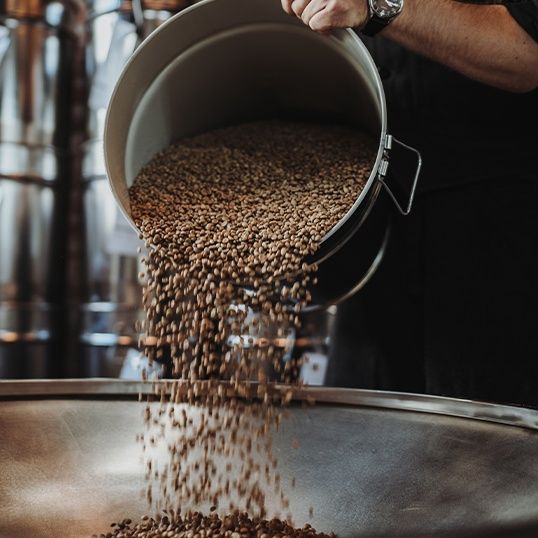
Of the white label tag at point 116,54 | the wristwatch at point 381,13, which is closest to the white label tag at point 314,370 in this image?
the white label tag at point 116,54

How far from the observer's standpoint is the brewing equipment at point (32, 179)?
234 cm

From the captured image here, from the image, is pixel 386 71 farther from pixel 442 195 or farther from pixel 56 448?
pixel 56 448

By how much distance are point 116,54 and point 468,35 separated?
A: 4.41 ft

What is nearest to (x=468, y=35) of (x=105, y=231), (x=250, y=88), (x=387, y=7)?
(x=387, y=7)

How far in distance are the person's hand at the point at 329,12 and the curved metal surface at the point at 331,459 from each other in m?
0.47

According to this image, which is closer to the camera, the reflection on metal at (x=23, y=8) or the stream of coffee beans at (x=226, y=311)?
the stream of coffee beans at (x=226, y=311)

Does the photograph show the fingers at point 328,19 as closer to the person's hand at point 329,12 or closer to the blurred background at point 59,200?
the person's hand at point 329,12

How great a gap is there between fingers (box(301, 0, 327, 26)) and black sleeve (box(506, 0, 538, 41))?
0.85ft

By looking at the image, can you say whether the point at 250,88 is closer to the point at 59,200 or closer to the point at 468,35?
the point at 468,35

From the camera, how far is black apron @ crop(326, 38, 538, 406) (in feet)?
4.05

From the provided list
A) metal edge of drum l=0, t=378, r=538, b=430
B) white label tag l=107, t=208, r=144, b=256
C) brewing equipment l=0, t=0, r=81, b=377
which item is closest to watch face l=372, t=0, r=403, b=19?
metal edge of drum l=0, t=378, r=538, b=430

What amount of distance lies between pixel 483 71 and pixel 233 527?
26.4 inches

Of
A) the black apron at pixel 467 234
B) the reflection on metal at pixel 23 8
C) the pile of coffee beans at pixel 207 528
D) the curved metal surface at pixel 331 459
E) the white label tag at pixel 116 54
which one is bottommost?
the pile of coffee beans at pixel 207 528

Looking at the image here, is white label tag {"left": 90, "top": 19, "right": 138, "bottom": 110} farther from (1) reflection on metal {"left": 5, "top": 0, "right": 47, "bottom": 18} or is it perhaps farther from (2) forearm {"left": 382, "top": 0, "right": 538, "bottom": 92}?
(2) forearm {"left": 382, "top": 0, "right": 538, "bottom": 92}
